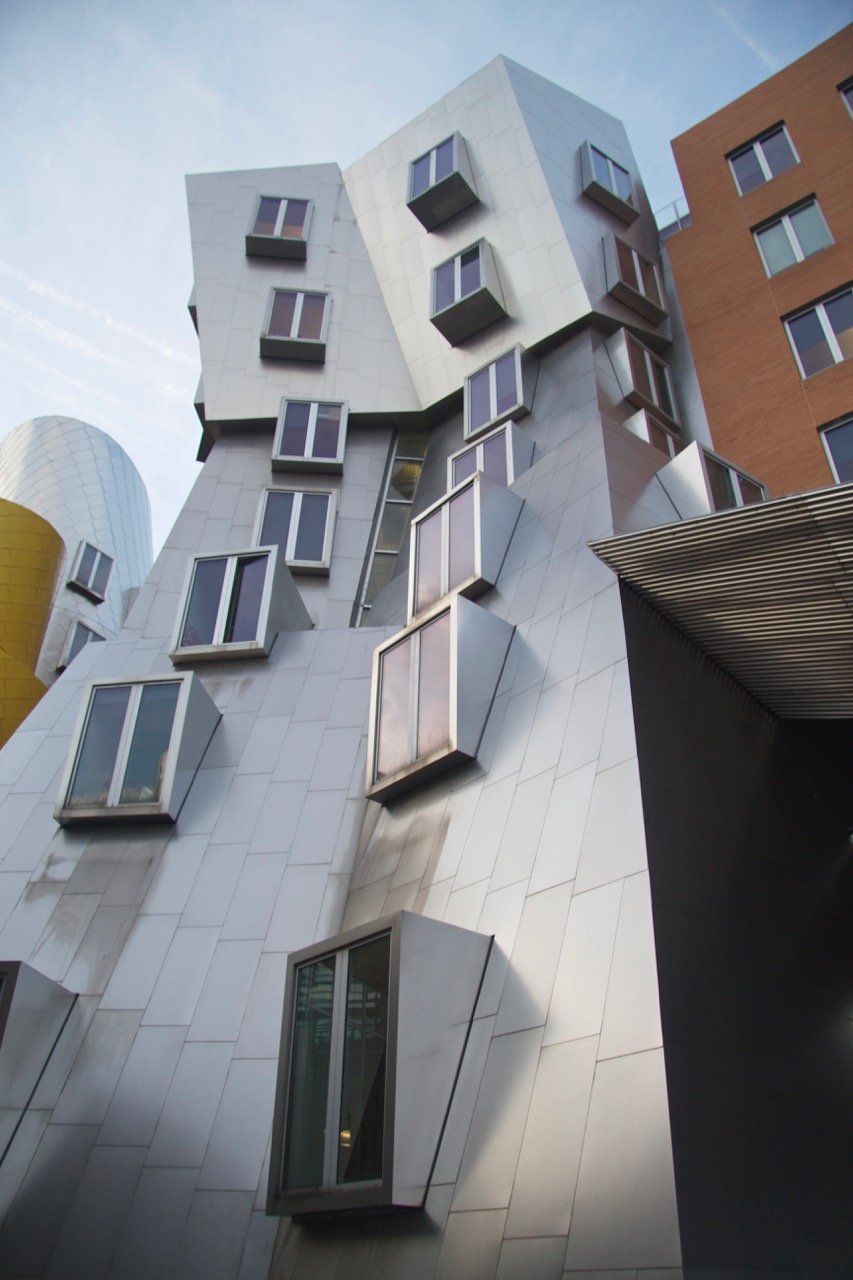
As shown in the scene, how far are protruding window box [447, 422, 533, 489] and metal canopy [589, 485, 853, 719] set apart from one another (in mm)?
9323

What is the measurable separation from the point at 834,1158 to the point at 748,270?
1867 centimetres

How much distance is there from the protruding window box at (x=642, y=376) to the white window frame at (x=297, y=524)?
7.26 metres

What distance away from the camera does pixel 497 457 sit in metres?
20.8

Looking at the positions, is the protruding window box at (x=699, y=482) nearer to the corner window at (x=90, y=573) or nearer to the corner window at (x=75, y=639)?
the corner window at (x=75, y=639)

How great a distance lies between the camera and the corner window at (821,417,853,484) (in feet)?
57.8

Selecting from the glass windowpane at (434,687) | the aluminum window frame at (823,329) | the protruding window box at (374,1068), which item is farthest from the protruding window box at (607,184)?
the protruding window box at (374,1068)

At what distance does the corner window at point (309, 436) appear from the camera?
2481 centimetres

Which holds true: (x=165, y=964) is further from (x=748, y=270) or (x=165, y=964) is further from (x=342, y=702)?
(x=748, y=270)

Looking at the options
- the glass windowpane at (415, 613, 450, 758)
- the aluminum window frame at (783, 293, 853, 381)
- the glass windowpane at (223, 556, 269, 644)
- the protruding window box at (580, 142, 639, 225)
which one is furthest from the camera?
the protruding window box at (580, 142, 639, 225)

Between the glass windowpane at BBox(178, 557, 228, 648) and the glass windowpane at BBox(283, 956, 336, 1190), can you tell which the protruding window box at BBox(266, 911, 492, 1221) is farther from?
the glass windowpane at BBox(178, 557, 228, 648)

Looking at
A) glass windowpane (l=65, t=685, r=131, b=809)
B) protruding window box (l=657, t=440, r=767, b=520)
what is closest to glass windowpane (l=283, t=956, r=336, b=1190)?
glass windowpane (l=65, t=685, r=131, b=809)

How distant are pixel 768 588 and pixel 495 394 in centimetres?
1464

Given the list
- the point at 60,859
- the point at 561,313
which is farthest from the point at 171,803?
the point at 561,313

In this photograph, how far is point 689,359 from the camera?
2352 cm
